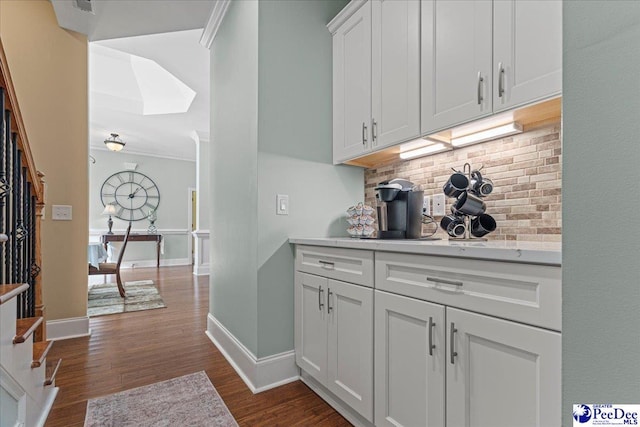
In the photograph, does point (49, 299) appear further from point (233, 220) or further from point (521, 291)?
point (521, 291)

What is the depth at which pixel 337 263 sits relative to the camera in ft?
5.35

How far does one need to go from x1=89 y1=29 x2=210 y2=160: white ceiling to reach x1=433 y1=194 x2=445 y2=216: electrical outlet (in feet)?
9.69

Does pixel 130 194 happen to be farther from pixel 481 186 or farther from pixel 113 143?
pixel 481 186

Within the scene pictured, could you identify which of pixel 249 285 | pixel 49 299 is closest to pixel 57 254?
pixel 49 299

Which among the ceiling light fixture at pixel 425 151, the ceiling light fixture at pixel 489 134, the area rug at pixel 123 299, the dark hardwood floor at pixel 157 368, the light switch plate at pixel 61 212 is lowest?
the area rug at pixel 123 299

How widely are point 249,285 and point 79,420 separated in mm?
1081

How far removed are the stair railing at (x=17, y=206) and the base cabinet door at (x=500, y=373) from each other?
5.67 ft

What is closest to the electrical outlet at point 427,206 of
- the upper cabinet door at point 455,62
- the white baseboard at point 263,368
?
the upper cabinet door at point 455,62

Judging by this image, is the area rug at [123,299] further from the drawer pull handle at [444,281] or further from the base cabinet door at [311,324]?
the drawer pull handle at [444,281]

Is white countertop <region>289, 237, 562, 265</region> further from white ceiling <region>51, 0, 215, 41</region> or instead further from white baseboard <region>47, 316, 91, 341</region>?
white baseboard <region>47, 316, 91, 341</region>

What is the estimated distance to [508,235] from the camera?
59.7 inches

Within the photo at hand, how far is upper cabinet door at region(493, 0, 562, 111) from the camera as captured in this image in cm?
114

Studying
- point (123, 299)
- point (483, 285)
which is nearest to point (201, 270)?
point (123, 299)

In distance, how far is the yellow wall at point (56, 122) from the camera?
8.91 feet
